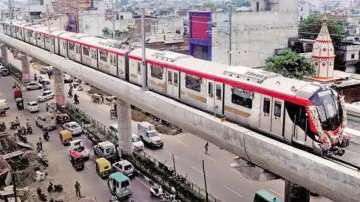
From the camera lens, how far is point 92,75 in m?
29.1

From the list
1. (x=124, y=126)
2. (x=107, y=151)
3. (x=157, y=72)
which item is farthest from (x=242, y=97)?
(x=107, y=151)

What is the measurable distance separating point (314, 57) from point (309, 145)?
3256cm

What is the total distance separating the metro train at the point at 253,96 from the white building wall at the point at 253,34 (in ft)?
78.6

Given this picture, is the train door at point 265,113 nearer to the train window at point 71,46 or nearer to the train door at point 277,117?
the train door at point 277,117

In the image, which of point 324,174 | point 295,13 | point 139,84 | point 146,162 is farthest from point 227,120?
point 295,13

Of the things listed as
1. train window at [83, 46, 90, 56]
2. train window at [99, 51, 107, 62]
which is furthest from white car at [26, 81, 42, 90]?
train window at [99, 51, 107, 62]

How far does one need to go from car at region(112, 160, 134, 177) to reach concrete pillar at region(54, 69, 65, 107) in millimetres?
19316

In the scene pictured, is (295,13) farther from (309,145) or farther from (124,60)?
(309,145)

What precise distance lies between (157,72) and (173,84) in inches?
66.5

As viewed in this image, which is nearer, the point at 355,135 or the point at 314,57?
the point at 355,135

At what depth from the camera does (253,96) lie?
16.3 metres

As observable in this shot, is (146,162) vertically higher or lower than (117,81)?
lower

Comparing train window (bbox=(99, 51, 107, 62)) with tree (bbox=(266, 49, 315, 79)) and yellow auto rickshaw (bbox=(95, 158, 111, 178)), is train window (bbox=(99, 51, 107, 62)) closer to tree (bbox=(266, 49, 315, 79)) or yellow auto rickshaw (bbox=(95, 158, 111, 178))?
yellow auto rickshaw (bbox=(95, 158, 111, 178))

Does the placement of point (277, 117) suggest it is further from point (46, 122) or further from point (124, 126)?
point (46, 122)
